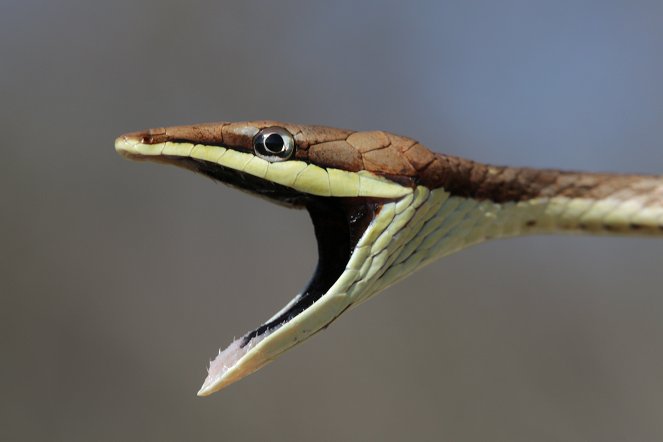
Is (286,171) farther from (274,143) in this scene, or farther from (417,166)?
(417,166)

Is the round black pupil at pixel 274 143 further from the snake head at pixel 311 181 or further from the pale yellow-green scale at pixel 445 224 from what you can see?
the pale yellow-green scale at pixel 445 224

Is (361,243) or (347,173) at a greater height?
(347,173)

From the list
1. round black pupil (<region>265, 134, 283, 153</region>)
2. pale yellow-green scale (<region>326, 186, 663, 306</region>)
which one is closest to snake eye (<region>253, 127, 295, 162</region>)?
round black pupil (<region>265, 134, 283, 153</region>)

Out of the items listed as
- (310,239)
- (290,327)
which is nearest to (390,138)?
(290,327)

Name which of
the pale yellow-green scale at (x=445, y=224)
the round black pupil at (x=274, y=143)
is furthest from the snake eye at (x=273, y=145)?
the pale yellow-green scale at (x=445, y=224)

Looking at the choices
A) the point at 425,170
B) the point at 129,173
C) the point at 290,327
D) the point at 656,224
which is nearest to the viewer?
the point at 290,327

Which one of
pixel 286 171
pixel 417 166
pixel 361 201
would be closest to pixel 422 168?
pixel 417 166

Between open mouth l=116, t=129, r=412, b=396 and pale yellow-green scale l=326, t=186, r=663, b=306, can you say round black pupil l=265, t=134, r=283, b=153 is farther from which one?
pale yellow-green scale l=326, t=186, r=663, b=306

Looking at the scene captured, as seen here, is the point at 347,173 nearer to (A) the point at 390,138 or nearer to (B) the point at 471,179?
(A) the point at 390,138
